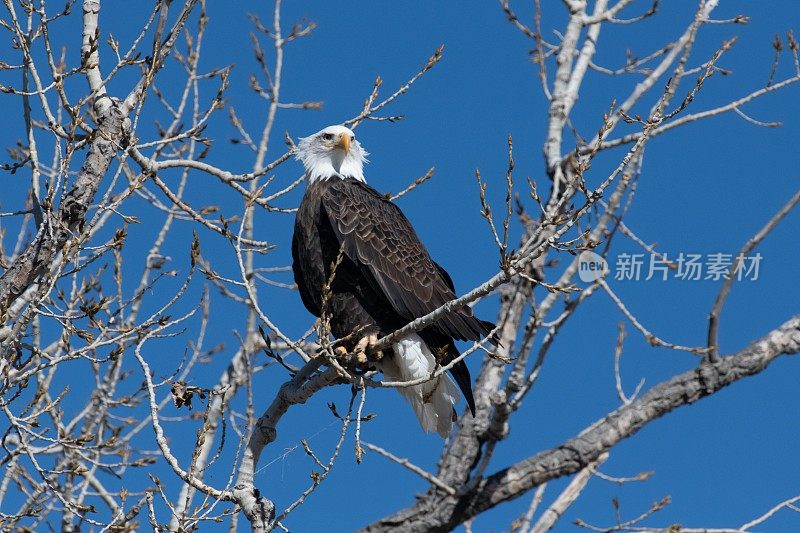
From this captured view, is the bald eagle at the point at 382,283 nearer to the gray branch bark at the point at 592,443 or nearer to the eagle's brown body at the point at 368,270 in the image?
the eagle's brown body at the point at 368,270

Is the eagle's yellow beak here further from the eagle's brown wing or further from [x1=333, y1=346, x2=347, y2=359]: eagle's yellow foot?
[x1=333, y1=346, x2=347, y2=359]: eagle's yellow foot

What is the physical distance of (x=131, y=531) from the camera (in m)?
4.28

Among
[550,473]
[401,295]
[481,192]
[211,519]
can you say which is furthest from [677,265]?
[211,519]

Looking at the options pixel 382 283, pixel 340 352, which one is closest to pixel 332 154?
pixel 382 283

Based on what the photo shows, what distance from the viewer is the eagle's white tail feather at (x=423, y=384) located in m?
5.63

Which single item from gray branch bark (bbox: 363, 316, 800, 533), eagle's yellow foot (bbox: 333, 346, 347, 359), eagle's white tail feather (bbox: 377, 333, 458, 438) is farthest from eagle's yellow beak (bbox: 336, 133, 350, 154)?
gray branch bark (bbox: 363, 316, 800, 533)

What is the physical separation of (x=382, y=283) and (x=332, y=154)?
1.27 metres

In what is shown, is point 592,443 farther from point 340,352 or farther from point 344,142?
point 344,142

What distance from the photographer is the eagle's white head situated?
627 cm

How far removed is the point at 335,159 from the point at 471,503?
91.0 inches

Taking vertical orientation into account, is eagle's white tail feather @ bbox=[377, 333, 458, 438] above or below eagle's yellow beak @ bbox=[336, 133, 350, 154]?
below

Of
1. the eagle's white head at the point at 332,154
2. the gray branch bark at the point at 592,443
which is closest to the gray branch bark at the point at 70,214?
the eagle's white head at the point at 332,154

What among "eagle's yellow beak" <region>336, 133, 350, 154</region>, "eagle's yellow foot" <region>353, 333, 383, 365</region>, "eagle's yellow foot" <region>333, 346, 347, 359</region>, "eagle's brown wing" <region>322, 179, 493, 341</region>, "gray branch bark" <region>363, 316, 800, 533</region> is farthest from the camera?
"eagle's yellow beak" <region>336, 133, 350, 154</region>

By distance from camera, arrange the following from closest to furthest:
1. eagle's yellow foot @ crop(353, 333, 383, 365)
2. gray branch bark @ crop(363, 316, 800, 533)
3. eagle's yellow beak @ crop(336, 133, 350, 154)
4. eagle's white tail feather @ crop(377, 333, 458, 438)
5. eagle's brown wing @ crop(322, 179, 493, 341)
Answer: eagle's yellow foot @ crop(353, 333, 383, 365) < eagle's brown wing @ crop(322, 179, 493, 341) < eagle's white tail feather @ crop(377, 333, 458, 438) < gray branch bark @ crop(363, 316, 800, 533) < eagle's yellow beak @ crop(336, 133, 350, 154)
